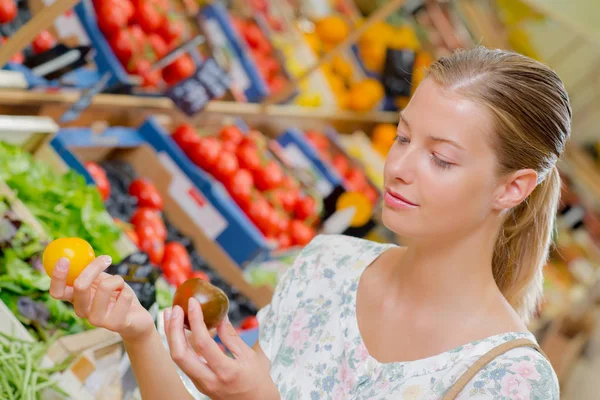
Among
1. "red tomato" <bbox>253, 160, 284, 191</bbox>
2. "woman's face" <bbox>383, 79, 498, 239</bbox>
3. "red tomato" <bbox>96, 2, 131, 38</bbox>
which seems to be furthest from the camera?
"red tomato" <bbox>253, 160, 284, 191</bbox>

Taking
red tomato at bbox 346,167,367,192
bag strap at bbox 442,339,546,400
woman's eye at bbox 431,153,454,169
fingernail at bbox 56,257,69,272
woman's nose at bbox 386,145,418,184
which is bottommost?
red tomato at bbox 346,167,367,192

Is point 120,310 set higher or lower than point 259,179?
higher

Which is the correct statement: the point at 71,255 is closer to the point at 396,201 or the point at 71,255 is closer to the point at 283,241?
the point at 396,201

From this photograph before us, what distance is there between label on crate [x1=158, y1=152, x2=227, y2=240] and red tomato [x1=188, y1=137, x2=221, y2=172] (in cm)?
20

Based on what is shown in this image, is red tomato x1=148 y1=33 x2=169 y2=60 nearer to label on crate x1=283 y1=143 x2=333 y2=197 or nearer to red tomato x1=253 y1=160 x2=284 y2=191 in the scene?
red tomato x1=253 y1=160 x2=284 y2=191

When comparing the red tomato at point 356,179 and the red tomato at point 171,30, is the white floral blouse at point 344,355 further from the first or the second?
the red tomato at point 356,179

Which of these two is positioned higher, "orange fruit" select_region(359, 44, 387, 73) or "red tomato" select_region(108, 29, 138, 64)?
"red tomato" select_region(108, 29, 138, 64)

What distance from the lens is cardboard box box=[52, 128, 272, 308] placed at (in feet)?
9.45

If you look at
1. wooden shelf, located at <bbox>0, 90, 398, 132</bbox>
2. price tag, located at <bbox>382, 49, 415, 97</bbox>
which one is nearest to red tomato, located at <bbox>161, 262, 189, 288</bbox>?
wooden shelf, located at <bbox>0, 90, 398, 132</bbox>

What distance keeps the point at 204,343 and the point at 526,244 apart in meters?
0.88

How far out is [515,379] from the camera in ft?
4.69

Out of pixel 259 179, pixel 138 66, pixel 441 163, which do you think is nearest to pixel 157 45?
pixel 138 66

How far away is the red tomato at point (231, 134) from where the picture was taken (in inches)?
141

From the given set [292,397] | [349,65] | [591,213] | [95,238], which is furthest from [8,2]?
[591,213]
